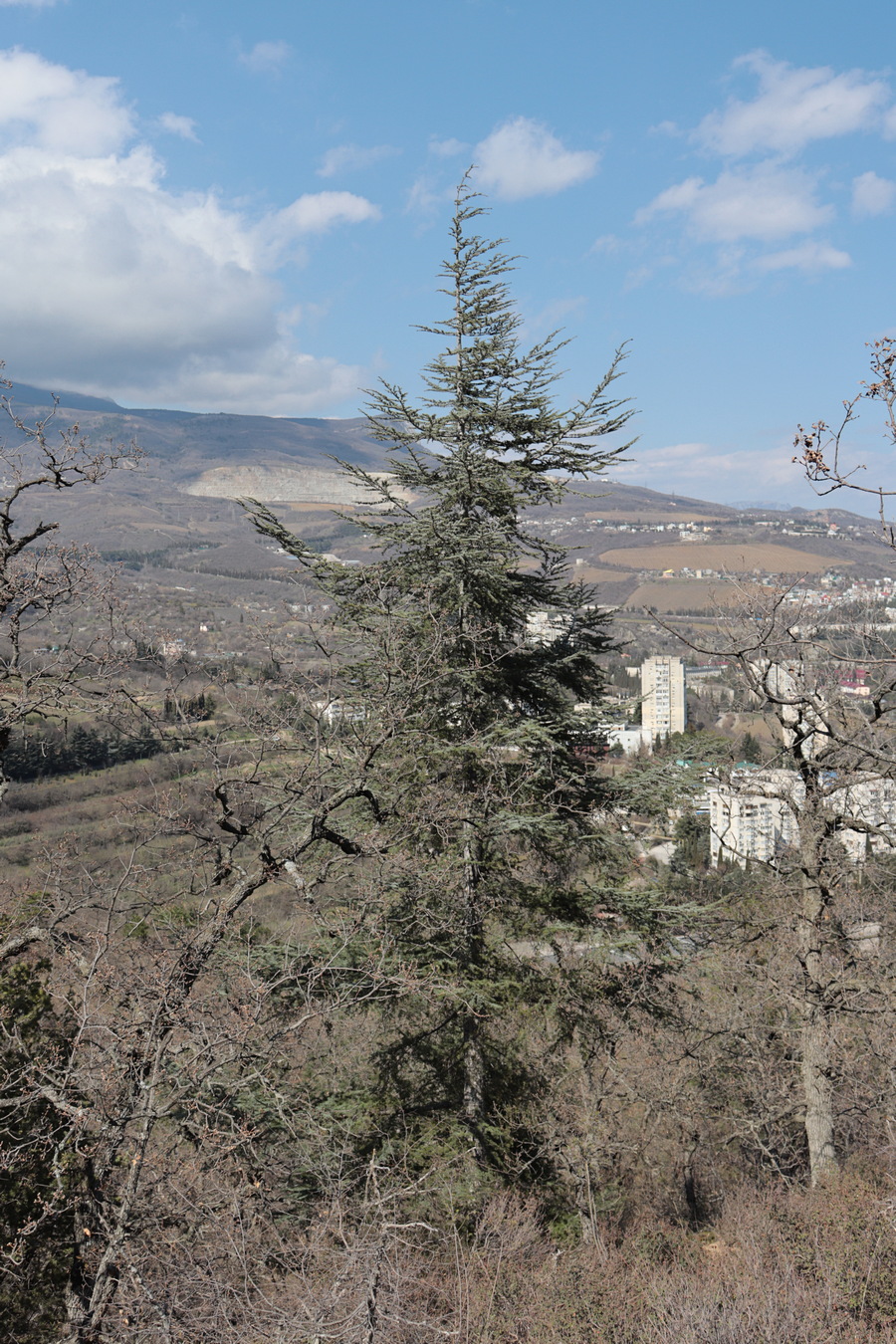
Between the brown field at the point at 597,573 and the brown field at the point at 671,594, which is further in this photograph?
the brown field at the point at 597,573

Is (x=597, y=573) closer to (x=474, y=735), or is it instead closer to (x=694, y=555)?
(x=694, y=555)

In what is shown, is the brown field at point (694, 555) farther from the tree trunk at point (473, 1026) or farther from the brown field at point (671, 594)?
the tree trunk at point (473, 1026)

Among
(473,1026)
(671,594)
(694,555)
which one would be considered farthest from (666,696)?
(473,1026)

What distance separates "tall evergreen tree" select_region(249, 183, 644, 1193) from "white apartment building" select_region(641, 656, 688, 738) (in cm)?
6616

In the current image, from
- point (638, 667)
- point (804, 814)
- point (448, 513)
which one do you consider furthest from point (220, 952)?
point (638, 667)

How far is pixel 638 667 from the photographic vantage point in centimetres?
10256

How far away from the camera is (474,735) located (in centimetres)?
870

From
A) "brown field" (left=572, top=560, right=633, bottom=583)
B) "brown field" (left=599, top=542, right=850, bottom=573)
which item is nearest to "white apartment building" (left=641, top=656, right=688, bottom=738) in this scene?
"brown field" (left=599, top=542, right=850, bottom=573)

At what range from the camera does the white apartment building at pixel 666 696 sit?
249 feet

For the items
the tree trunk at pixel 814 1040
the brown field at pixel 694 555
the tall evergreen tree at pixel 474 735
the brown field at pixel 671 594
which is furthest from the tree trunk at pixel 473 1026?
the brown field at pixel 694 555

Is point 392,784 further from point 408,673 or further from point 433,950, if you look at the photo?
point 433,950

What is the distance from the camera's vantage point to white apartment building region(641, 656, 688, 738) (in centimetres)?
7581

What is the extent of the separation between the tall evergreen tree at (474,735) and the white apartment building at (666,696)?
6616 centimetres

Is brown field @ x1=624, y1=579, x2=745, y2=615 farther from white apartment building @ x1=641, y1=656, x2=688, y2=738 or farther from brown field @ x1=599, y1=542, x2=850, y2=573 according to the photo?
white apartment building @ x1=641, y1=656, x2=688, y2=738
